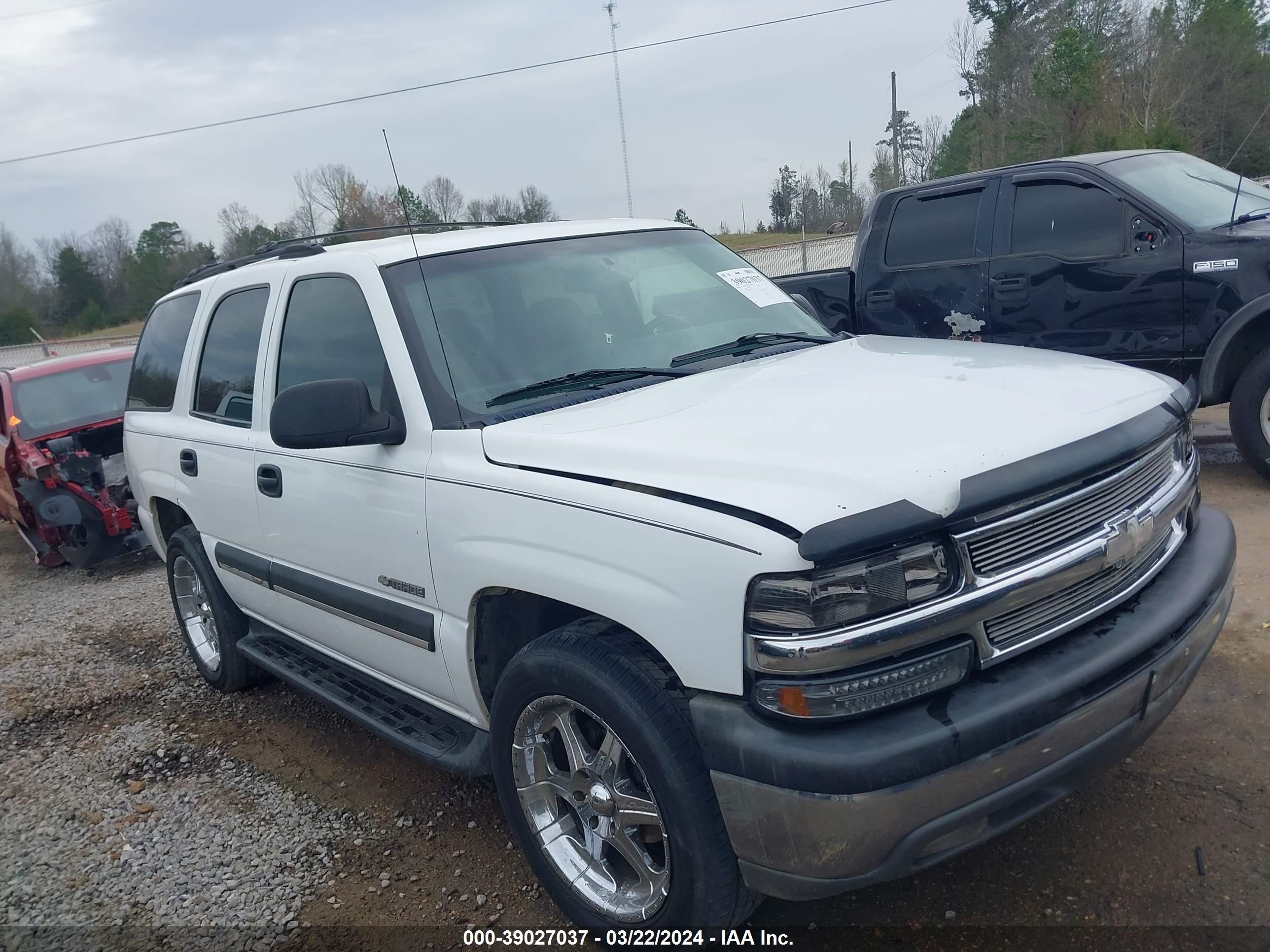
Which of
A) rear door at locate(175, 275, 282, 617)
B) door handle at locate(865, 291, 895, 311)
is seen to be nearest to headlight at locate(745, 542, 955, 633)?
rear door at locate(175, 275, 282, 617)

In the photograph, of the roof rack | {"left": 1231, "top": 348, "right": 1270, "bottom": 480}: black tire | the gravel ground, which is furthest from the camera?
{"left": 1231, "top": 348, "right": 1270, "bottom": 480}: black tire

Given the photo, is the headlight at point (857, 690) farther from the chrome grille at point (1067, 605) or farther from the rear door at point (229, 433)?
the rear door at point (229, 433)

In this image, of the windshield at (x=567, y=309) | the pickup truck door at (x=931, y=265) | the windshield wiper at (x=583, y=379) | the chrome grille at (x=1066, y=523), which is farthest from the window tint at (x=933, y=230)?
the chrome grille at (x=1066, y=523)

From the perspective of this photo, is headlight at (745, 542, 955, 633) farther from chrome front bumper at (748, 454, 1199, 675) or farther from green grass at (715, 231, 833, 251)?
green grass at (715, 231, 833, 251)

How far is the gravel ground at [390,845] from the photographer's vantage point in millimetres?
2648

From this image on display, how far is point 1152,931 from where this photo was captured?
2.49m

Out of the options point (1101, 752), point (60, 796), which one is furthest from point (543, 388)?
point (60, 796)

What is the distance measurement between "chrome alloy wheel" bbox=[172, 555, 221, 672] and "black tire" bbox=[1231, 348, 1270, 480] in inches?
234

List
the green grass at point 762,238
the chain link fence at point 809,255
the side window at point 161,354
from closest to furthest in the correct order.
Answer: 1. the side window at point 161,354
2. the chain link fence at point 809,255
3. the green grass at point 762,238

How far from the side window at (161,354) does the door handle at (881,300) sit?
4.79m

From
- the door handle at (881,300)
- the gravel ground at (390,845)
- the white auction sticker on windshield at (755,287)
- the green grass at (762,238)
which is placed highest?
the white auction sticker on windshield at (755,287)

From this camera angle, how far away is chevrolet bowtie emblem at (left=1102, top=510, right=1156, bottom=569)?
2.35 metres

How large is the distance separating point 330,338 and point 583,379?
3.39ft

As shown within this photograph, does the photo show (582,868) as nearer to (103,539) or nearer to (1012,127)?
(103,539)
